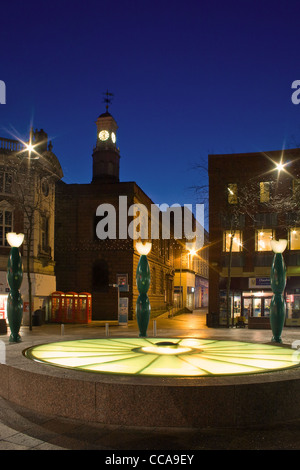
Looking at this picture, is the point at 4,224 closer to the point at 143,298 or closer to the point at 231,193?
the point at 231,193

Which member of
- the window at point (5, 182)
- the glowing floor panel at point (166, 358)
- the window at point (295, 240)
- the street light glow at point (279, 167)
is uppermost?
the street light glow at point (279, 167)

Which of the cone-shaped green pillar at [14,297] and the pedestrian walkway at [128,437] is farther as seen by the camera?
A: the cone-shaped green pillar at [14,297]

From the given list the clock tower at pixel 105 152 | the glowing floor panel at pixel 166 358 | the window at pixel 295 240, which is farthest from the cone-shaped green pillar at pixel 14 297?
the clock tower at pixel 105 152

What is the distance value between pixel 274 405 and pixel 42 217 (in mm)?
29144

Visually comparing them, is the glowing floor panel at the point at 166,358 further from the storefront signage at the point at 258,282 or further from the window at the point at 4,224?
the storefront signage at the point at 258,282

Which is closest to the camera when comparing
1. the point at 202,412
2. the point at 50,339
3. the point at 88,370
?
the point at 202,412

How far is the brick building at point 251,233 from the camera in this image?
1355 inches

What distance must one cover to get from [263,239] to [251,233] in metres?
1.02

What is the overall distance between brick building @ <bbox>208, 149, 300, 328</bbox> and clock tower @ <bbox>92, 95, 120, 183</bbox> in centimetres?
1863

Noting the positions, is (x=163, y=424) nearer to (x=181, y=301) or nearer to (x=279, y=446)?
(x=279, y=446)

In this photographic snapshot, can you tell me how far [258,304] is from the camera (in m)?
35.1

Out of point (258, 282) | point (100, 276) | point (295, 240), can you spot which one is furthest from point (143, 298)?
point (100, 276)

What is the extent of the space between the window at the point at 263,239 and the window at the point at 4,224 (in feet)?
59.1
